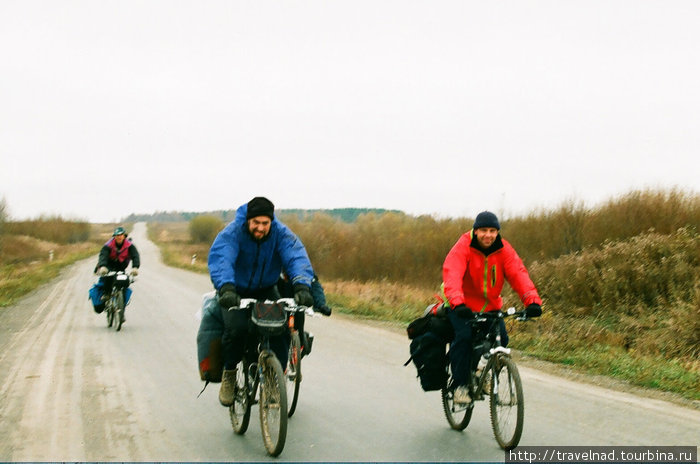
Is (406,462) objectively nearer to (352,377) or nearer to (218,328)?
(218,328)

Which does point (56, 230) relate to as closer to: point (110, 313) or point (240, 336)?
point (110, 313)

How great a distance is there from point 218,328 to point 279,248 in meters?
0.88

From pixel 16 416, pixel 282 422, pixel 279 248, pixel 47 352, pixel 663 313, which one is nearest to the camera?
pixel 282 422

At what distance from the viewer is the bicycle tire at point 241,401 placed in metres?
5.79

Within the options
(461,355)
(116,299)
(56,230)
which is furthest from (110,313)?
(56,230)

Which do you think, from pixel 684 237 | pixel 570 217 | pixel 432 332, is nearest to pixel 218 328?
pixel 432 332

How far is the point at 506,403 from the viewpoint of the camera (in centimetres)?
538

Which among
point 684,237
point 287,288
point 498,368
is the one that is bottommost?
point 498,368

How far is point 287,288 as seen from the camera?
22.0 ft

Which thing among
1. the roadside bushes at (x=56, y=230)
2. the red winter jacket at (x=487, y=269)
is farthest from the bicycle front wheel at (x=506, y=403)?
the roadside bushes at (x=56, y=230)

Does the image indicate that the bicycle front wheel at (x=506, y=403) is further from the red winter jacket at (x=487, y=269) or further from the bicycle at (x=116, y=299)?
the bicycle at (x=116, y=299)

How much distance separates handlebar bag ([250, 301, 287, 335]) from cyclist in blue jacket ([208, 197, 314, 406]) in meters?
0.18

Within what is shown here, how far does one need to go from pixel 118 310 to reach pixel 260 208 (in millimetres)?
8818

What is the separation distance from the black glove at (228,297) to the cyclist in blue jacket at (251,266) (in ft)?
0.21
